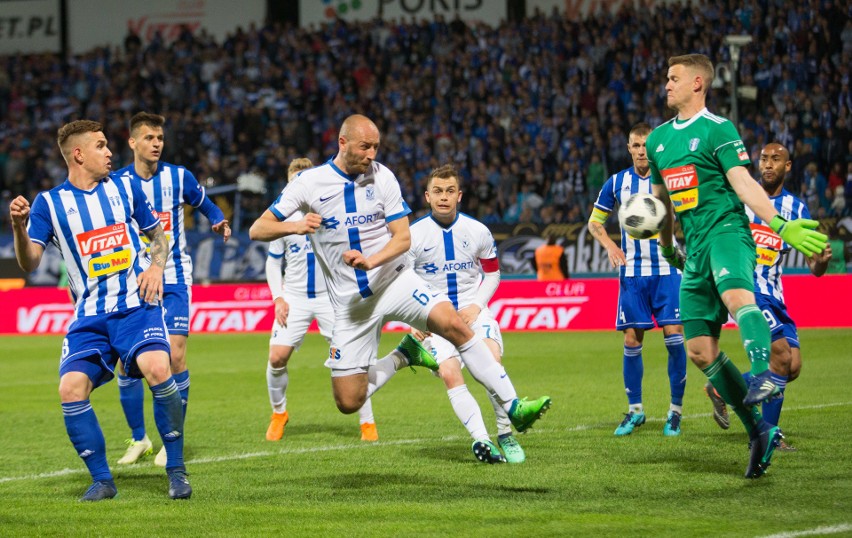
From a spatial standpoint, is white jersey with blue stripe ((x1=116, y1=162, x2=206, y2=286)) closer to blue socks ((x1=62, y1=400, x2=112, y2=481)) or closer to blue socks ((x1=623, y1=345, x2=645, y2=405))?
Result: blue socks ((x1=62, y1=400, x2=112, y2=481))

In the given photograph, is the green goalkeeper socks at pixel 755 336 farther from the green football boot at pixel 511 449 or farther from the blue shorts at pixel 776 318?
the green football boot at pixel 511 449

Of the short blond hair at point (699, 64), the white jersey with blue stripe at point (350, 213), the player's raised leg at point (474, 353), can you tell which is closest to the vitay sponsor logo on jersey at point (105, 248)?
the white jersey with blue stripe at point (350, 213)

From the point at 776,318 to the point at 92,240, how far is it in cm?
466

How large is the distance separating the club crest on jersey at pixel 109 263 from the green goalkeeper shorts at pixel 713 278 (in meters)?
3.39

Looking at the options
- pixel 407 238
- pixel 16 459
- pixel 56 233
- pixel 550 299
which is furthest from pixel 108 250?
pixel 550 299

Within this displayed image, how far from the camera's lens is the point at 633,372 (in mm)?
9578

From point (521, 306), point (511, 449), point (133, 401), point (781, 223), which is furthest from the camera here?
point (521, 306)

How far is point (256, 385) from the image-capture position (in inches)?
554

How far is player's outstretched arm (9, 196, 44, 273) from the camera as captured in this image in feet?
21.2

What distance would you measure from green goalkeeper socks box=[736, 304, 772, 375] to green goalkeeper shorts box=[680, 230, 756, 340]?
0.18m

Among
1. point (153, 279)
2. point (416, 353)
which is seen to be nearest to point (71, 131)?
point (153, 279)

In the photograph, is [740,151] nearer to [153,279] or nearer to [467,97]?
[153,279]

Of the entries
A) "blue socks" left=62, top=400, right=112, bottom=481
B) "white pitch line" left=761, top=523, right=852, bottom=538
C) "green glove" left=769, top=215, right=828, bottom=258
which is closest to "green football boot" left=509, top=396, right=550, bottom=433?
"green glove" left=769, top=215, right=828, bottom=258

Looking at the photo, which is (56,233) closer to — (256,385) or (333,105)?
(256,385)
